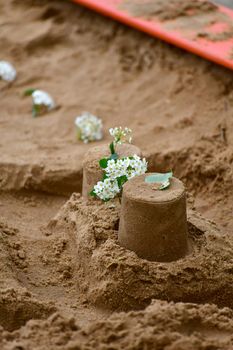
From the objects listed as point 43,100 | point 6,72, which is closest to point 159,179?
point 43,100

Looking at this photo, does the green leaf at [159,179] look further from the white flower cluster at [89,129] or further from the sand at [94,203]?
the white flower cluster at [89,129]

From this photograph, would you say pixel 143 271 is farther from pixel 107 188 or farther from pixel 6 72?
pixel 6 72

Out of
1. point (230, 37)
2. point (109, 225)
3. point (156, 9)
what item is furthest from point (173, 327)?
point (156, 9)

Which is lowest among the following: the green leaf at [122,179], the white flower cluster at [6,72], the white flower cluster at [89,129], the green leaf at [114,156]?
the white flower cluster at [6,72]

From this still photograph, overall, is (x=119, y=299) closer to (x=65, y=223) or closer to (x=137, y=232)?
(x=137, y=232)

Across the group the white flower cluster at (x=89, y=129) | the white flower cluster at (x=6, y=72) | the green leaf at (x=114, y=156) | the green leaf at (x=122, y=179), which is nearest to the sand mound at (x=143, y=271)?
the green leaf at (x=122, y=179)

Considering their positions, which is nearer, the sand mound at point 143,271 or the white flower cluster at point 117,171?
the sand mound at point 143,271
